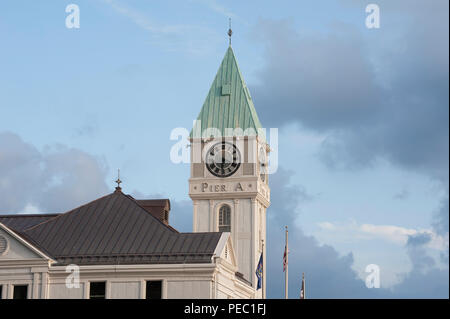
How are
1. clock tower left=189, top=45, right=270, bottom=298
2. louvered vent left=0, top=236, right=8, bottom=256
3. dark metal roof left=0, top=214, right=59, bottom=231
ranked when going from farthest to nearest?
clock tower left=189, top=45, right=270, bottom=298 < dark metal roof left=0, top=214, right=59, bottom=231 < louvered vent left=0, top=236, right=8, bottom=256

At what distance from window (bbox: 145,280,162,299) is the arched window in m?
44.3

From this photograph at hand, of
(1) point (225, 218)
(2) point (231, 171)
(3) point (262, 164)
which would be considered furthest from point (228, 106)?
(1) point (225, 218)

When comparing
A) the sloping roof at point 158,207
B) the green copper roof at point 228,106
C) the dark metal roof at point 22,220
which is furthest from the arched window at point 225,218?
the dark metal roof at point 22,220

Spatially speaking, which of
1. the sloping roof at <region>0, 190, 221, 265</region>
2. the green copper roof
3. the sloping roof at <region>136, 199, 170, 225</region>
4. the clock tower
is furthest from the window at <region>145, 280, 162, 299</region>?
the green copper roof

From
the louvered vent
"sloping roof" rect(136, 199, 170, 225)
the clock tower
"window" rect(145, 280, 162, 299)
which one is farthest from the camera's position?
the clock tower

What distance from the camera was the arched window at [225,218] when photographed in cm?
10294

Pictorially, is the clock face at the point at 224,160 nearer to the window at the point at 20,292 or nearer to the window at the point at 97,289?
the window at the point at 97,289

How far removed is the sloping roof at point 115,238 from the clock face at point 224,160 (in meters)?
38.9

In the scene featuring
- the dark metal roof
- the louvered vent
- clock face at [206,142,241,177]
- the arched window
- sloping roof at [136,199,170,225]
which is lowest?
the louvered vent

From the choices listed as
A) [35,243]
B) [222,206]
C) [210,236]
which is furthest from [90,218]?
[222,206]

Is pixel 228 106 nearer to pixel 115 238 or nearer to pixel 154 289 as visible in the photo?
pixel 115 238

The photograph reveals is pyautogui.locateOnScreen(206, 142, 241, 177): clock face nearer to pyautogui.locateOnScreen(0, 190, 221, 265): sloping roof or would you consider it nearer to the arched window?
the arched window

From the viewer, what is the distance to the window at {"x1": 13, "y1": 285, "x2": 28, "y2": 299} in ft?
196
